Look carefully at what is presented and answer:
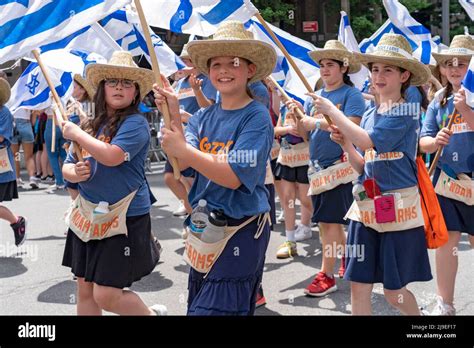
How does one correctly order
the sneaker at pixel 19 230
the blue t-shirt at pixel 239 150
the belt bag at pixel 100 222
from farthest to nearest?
1. the sneaker at pixel 19 230
2. the belt bag at pixel 100 222
3. the blue t-shirt at pixel 239 150

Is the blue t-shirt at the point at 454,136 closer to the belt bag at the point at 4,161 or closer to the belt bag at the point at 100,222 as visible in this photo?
the belt bag at the point at 100,222

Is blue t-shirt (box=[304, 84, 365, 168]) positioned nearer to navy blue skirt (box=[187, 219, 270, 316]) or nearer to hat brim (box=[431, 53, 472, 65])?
hat brim (box=[431, 53, 472, 65])

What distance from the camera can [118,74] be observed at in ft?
13.9

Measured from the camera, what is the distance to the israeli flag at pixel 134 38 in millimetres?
7586

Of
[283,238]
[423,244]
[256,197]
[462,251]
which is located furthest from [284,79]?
[256,197]

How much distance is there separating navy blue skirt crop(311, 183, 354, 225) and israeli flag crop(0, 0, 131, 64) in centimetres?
268

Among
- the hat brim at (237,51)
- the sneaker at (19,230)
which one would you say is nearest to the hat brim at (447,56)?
the hat brim at (237,51)

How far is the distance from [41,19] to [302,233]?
4596 millimetres

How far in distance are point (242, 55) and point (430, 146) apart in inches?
77.4

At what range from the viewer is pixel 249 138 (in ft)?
11.0

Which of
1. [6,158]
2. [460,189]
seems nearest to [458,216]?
[460,189]

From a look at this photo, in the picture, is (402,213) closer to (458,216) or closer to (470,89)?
(470,89)
